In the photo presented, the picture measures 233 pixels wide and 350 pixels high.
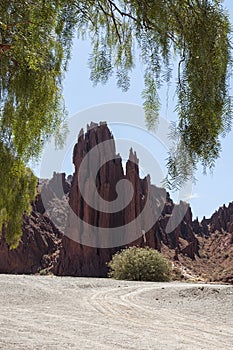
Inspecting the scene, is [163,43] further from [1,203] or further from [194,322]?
[194,322]

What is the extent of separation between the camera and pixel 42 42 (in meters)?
3.66

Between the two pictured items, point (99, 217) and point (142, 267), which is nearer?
point (142, 267)

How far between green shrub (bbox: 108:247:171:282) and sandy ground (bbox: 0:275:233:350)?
7690mm

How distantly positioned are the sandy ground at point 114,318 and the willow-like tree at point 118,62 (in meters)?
4.05

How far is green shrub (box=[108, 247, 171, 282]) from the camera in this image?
25.2 metres

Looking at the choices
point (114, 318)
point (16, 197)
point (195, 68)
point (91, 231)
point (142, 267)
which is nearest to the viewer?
point (195, 68)

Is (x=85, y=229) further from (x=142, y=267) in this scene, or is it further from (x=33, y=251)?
(x=142, y=267)

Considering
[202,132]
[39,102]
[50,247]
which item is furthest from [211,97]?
[50,247]

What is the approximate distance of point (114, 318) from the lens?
33.6 ft

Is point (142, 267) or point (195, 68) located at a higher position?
point (195, 68)

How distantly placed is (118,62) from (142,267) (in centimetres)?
2220

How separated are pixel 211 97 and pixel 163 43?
2.30 ft

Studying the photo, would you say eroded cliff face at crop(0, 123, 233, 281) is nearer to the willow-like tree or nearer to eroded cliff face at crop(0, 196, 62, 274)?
eroded cliff face at crop(0, 196, 62, 274)

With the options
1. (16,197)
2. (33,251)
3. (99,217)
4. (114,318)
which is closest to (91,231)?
(99,217)
